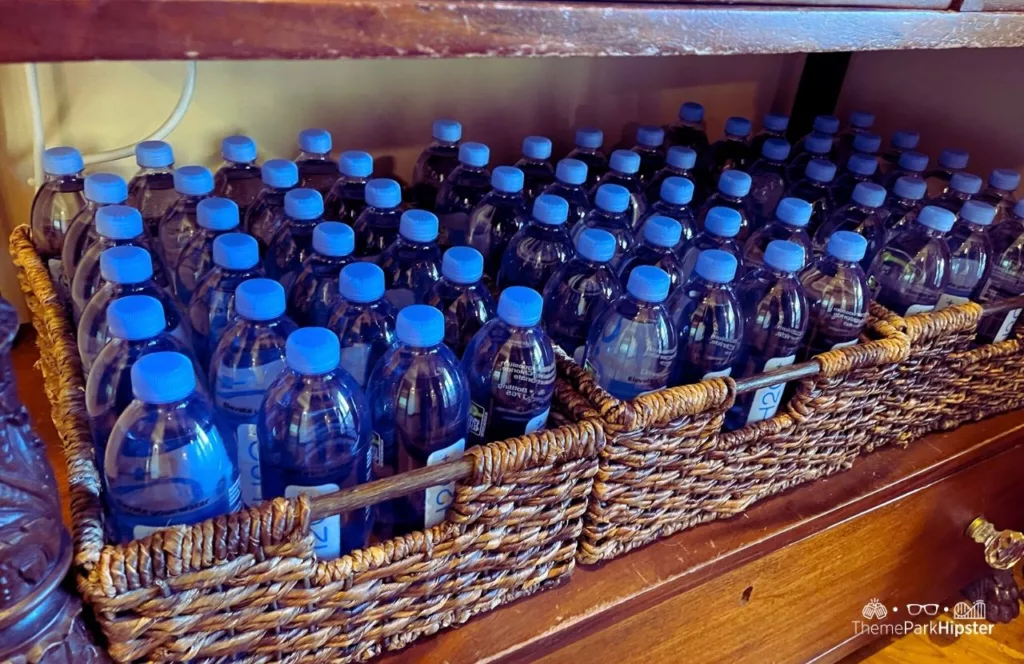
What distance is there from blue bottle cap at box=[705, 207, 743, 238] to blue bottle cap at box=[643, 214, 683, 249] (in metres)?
0.06

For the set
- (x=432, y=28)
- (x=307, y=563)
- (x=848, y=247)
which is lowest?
(x=307, y=563)

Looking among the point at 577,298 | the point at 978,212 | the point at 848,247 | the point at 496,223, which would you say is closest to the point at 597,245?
the point at 577,298

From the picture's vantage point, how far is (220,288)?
Answer: 639mm

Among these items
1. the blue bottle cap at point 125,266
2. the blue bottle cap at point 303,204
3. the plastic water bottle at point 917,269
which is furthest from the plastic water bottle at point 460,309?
the plastic water bottle at point 917,269

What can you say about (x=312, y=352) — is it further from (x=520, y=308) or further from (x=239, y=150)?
(x=239, y=150)

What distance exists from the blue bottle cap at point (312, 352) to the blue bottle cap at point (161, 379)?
0.22 feet

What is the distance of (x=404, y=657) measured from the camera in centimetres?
60

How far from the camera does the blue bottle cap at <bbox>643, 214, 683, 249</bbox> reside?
2.37ft

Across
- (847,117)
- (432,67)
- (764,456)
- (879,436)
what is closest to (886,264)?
(879,436)

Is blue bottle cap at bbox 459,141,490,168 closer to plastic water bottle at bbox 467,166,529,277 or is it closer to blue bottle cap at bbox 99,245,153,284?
plastic water bottle at bbox 467,166,529,277

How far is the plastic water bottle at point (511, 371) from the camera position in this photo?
595mm

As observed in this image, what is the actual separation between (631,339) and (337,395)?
263 millimetres

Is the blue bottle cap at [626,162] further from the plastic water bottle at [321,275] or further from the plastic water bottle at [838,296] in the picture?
the plastic water bottle at [321,275]

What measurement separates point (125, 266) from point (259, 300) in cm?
11
